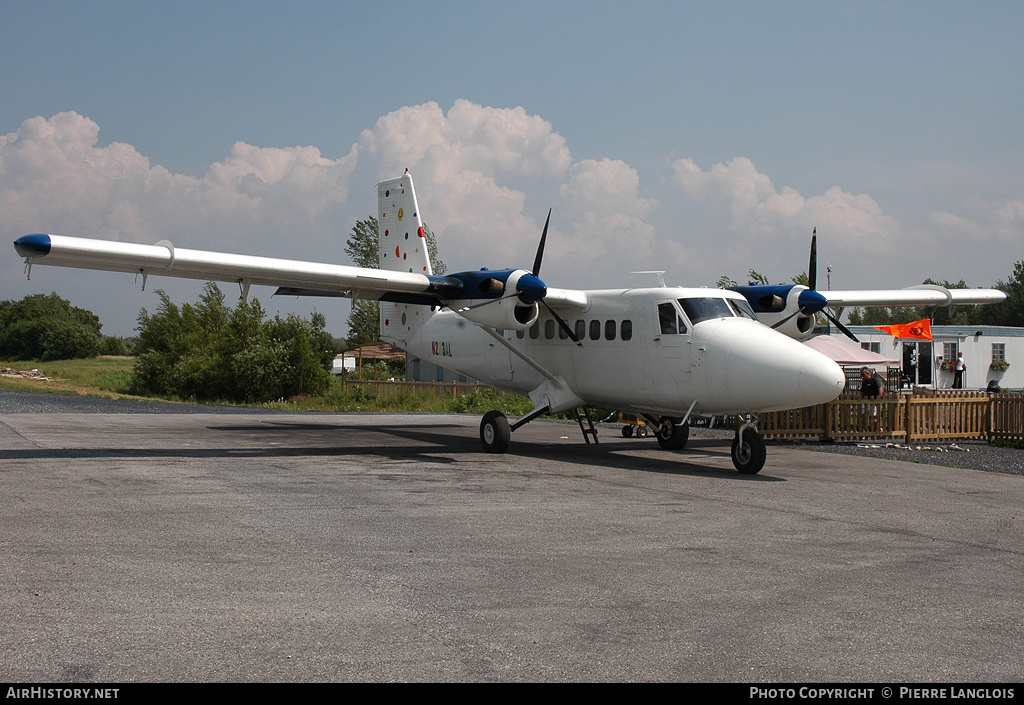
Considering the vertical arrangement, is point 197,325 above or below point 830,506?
above

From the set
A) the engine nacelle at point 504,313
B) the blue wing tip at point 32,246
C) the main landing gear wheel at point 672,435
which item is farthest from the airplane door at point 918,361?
the blue wing tip at point 32,246

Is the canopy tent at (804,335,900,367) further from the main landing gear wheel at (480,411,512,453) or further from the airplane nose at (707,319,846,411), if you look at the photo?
the main landing gear wheel at (480,411,512,453)

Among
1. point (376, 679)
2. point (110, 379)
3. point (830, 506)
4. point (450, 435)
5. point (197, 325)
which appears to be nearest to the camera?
point (376, 679)

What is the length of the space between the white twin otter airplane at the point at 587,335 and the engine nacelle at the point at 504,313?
0.8 inches

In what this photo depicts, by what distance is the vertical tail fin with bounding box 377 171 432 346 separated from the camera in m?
20.0

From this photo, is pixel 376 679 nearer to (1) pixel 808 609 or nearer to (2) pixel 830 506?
(1) pixel 808 609

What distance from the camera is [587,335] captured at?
16.0 meters

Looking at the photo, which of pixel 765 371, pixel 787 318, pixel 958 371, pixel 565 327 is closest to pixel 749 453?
pixel 765 371

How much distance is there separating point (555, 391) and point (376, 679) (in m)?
12.8

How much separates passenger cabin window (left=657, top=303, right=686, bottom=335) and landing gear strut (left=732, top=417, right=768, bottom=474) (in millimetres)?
1945

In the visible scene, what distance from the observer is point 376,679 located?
3977mm

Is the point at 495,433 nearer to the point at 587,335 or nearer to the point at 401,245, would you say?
the point at 587,335

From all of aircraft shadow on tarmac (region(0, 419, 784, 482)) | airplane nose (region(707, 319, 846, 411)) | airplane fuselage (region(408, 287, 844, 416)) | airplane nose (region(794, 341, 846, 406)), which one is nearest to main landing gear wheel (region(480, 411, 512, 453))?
aircraft shadow on tarmac (region(0, 419, 784, 482))

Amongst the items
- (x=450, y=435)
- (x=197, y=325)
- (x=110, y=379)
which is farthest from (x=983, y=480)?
(x=110, y=379)
